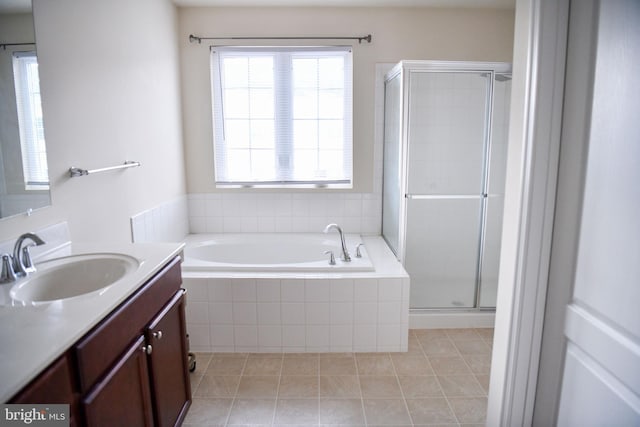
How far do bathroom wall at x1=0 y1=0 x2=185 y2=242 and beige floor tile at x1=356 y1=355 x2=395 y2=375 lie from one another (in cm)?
167

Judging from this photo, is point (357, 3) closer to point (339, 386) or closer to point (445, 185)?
point (445, 185)

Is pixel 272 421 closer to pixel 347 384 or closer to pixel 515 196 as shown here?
pixel 347 384

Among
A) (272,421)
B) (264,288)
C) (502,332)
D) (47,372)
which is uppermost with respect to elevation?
(47,372)

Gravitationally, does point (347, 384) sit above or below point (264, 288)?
below

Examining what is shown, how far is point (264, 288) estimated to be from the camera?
2.51 m

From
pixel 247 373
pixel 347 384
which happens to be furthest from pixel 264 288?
pixel 347 384

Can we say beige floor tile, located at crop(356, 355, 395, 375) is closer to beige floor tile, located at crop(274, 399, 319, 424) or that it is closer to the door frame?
beige floor tile, located at crop(274, 399, 319, 424)

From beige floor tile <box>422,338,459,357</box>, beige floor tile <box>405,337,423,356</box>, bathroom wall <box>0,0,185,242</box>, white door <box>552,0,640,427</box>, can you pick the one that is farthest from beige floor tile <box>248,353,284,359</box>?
white door <box>552,0,640,427</box>

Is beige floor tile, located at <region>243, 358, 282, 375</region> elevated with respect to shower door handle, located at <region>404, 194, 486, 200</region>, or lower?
lower

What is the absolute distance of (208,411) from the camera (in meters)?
2.00

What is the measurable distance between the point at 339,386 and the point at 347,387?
5cm

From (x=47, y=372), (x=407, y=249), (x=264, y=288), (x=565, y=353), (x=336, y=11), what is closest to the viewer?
(x=47, y=372)

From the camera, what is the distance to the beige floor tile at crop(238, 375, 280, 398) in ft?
7.02

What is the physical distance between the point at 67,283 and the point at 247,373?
1.22 m
